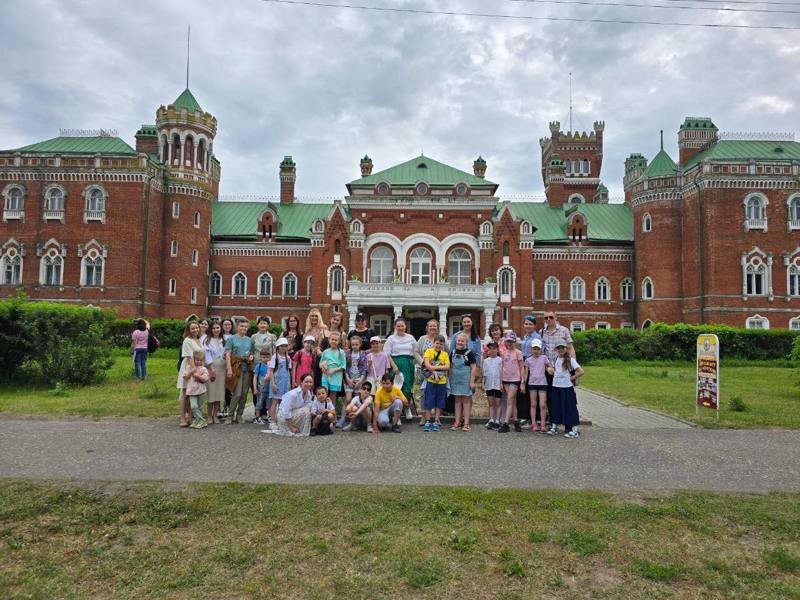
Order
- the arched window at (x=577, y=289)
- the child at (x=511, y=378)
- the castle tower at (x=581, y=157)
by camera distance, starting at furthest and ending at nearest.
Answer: the castle tower at (x=581, y=157)
the arched window at (x=577, y=289)
the child at (x=511, y=378)

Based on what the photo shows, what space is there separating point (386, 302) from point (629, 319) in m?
19.9

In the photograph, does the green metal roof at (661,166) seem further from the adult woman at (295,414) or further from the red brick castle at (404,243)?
the adult woman at (295,414)

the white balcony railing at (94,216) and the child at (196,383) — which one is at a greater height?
the white balcony railing at (94,216)

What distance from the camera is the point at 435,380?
9852mm

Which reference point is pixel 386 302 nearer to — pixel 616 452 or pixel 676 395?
pixel 676 395

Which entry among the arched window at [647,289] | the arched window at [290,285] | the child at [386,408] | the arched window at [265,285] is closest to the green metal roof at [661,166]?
the arched window at [647,289]

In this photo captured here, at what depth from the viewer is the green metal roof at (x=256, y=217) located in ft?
143

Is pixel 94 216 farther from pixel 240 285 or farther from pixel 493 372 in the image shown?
pixel 493 372

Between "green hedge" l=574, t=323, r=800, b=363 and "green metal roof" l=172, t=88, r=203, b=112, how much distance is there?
32.7m

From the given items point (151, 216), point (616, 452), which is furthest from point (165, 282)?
point (616, 452)

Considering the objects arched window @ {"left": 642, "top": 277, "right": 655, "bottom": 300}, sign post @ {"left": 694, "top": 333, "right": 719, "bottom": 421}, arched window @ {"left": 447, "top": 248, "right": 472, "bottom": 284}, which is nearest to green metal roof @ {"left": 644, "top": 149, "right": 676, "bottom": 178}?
arched window @ {"left": 642, "top": 277, "right": 655, "bottom": 300}

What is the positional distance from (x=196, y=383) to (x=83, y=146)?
119ft

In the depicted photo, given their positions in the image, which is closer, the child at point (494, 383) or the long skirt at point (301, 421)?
the long skirt at point (301, 421)

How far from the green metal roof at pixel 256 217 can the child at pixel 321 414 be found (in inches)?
1365
